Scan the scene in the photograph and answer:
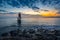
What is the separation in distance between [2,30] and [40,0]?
0.78 metres

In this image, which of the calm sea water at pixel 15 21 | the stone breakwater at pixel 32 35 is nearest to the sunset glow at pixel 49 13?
the calm sea water at pixel 15 21

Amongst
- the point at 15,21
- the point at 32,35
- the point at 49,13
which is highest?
the point at 49,13

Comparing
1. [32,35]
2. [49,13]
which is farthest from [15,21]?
[49,13]

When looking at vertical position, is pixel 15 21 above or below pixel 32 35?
above

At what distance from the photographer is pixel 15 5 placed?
247 centimetres

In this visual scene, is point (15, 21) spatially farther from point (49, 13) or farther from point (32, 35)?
point (49, 13)

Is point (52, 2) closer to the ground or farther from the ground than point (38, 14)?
farther from the ground

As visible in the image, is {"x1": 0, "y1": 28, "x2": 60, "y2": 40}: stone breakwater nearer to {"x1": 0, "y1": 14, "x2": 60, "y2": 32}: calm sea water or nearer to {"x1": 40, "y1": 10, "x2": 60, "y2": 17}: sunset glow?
{"x1": 0, "y1": 14, "x2": 60, "y2": 32}: calm sea water

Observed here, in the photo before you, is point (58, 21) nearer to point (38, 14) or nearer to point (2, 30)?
point (38, 14)

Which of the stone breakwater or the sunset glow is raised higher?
the sunset glow

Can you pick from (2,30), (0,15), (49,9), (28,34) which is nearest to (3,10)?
(0,15)

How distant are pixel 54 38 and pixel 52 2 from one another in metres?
0.58

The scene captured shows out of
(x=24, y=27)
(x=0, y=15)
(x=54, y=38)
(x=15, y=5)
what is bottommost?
(x=54, y=38)

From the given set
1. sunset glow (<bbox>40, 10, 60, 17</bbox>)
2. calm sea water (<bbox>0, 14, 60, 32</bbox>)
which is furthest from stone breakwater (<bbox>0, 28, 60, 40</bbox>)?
sunset glow (<bbox>40, 10, 60, 17</bbox>)
